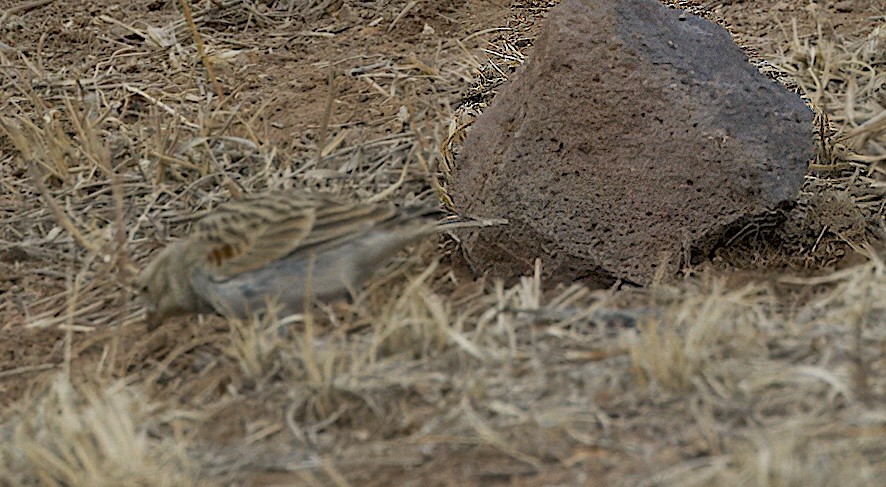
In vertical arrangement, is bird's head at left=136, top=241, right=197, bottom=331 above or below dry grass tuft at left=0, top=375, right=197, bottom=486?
below

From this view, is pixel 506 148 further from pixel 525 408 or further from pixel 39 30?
pixel 39 30

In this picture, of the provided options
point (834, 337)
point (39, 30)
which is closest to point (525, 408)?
point (834, 337)

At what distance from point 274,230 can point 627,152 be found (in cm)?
164

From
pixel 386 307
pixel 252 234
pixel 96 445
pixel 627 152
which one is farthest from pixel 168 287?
pixel 627 152

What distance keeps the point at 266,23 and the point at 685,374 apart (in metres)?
4.86

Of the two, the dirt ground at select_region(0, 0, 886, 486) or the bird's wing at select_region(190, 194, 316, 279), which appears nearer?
the dirt ground at select_region(0, 0, 886, 486)

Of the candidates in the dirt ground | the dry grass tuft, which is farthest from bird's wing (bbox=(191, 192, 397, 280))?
the dry grass tuft

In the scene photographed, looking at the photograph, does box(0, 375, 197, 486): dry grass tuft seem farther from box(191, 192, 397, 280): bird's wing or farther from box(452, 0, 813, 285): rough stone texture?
box(452, 0, 813, 285): rough stone texture

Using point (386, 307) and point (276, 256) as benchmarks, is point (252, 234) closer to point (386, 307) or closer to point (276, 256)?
point (276, 256)

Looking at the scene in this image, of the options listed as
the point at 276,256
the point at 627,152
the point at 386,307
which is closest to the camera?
the point at 386,307

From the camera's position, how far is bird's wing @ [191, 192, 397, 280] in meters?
A: 4.46

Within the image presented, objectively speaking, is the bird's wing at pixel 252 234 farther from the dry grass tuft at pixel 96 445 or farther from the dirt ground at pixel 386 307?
the dry grass tuft at pixel 96 445

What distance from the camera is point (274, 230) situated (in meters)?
4.51

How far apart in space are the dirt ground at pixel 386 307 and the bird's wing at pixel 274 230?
0.74ft
